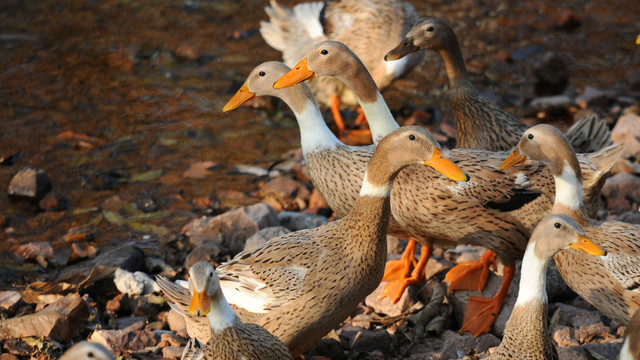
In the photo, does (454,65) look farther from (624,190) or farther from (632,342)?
(632,342)

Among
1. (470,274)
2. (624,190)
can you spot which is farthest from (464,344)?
(624,190)

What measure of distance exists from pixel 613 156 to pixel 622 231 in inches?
27.1

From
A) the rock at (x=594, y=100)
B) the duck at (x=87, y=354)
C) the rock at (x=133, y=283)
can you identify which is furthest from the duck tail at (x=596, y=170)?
the rock at (x=594, y=100)

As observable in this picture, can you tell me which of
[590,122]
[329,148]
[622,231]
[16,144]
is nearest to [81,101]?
[16,144]

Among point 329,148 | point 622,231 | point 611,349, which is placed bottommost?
point 611,349

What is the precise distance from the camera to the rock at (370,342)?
4930mm

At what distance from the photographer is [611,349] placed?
4.44 m

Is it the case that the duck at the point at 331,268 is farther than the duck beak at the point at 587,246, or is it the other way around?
the duck at the point at 331,268

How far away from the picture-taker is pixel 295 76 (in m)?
5.68

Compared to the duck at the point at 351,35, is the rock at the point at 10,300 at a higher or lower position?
lower

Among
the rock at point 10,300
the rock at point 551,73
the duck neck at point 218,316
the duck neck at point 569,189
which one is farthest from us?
the rock at point 551,73

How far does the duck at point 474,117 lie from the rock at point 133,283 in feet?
8.28

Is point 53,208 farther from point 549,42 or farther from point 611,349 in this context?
Result: point 549,42

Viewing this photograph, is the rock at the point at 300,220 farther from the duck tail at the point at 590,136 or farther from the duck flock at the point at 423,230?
the duck tail at the point at 590,136
